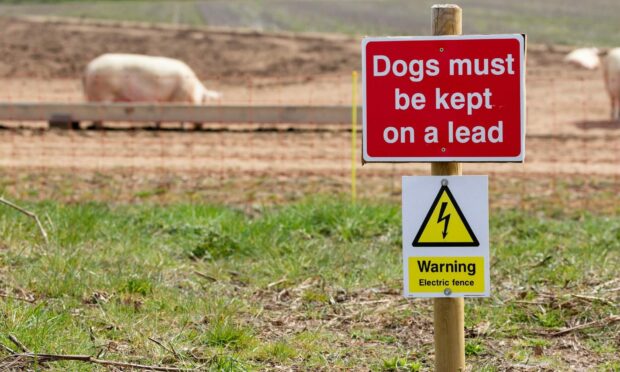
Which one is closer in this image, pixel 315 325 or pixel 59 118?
pixel 315 325

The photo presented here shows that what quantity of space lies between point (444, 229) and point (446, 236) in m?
0.03

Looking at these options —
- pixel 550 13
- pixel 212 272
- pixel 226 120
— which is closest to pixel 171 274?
pixel 212 272

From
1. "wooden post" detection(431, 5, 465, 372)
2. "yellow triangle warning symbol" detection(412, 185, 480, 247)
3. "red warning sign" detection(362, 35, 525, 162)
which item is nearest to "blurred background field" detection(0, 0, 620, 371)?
"wooden post" detection(431, 5, 465, 372)

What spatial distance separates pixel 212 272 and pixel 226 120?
7.35 metres

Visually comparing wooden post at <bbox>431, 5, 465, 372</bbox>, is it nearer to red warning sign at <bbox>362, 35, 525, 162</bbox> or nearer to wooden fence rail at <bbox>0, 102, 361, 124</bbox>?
red warning sign at <bbox>362, 35, 525, 162</bbox>

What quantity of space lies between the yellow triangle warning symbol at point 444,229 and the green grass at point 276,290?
40.7 inches

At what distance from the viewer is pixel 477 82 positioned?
14.4 ft

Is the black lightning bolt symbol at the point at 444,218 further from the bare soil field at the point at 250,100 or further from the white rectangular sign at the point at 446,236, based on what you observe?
the bare soil field at the point at 250,100

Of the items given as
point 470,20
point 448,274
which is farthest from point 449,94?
point 470,20

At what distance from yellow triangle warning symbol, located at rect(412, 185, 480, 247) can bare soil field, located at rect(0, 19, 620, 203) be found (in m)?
7.35

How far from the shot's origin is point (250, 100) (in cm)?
1861

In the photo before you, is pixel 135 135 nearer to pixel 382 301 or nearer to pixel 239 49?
pixel 382 301

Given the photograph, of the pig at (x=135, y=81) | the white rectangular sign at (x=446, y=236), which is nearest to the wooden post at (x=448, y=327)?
the white rectangular sign at (x=446, y=236)

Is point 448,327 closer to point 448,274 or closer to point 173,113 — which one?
point 448,274
